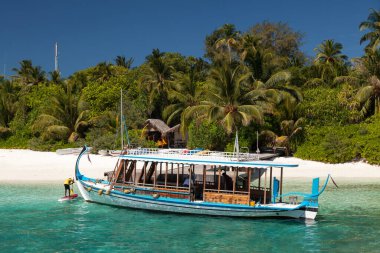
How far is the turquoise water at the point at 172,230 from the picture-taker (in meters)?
12.5

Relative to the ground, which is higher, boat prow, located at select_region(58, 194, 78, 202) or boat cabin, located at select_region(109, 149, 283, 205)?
boat cabin, located at select_region(109, 149, 283, 205)

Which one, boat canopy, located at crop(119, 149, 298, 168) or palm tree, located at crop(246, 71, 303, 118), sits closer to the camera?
boat canopy, located at crop(119, 149, 298, 168)

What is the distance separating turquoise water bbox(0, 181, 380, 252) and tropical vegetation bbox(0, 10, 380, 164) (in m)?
9.13

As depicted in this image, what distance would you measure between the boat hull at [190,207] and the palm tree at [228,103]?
46.9ft

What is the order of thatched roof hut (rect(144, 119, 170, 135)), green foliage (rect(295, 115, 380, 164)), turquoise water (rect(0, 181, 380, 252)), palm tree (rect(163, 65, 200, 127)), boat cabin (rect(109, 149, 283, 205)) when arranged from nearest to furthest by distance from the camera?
turquoise water (rect(0, 181, 380, 252)) < boat cabin (rect(109, 149, 283, 205)) < green foliage (rect(295, 115, 380, 164)) < palm tree (rect(163, 65, 200, 127)) < thatched roof hut (rect(144, 119, 170, 135))

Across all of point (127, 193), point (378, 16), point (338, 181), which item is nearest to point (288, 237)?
point (127, 193)

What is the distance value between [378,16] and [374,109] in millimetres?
12962

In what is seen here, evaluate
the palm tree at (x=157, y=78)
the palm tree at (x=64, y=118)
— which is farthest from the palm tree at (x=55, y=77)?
the palm tree at (x=157, y=78)

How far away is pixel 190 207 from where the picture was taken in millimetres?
16562

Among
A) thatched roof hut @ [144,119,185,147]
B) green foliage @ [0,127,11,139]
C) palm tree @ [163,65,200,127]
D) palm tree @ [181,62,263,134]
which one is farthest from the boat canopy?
green foliage @ [0,127,11,139]

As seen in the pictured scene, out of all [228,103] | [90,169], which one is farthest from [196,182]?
[228,103]

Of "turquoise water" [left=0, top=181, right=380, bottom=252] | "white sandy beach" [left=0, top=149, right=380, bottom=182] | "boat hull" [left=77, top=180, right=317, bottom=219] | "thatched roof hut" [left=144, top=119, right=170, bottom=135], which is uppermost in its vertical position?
"thatched roof hut" [left=144, top=119, right=170, bottom=135]

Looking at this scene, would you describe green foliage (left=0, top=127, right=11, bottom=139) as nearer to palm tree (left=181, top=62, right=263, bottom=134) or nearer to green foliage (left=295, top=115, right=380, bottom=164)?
palm tree (left=181, top=62, right=263, bottom=134)

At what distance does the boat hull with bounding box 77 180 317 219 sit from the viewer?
1566 cm
